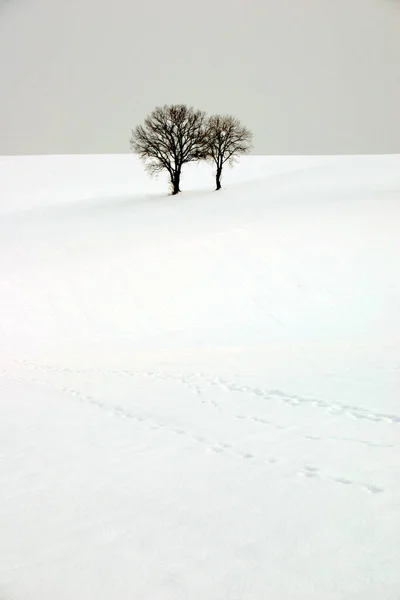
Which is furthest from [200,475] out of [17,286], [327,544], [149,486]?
[17,286]

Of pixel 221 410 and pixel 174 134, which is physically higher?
pixel 174 134

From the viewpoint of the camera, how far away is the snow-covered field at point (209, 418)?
3.48m

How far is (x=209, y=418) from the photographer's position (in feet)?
21.7

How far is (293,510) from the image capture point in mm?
4027

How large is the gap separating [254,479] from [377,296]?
11.0 meters

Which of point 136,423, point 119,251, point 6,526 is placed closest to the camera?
point 6,526

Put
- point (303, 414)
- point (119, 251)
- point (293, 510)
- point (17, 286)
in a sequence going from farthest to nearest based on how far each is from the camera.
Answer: point (119, 251)
point (17, 286)
point (303, 414)
point (293, 510)

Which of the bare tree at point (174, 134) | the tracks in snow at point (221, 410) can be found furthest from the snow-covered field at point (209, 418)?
the bare tree at point (174, 134)

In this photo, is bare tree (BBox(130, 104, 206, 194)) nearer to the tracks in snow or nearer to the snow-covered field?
the snow-covered field

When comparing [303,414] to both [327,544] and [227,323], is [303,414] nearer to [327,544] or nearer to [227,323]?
[327,544]

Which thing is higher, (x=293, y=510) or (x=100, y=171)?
(x=100, y=171)

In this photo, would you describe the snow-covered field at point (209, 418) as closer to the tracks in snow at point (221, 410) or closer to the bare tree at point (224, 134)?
the tracks in snow at point (221, 410)

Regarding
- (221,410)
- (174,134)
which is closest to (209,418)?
(221,410)

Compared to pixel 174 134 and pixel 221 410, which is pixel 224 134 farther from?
pixel 221 410
